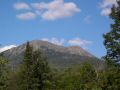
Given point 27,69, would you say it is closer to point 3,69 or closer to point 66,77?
point 3,69

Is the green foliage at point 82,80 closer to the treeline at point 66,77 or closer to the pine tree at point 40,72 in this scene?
the treeline at point 66,77

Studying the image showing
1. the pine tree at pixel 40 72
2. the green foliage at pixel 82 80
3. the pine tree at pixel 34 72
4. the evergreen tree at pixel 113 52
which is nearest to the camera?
the evergreen tree at pixel 113 52

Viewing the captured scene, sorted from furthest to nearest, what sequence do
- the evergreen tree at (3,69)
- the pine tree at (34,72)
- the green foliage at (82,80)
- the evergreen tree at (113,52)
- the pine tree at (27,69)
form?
1. the green foliage at (82,80)
2. the pine tree at (34,72)
3. the pine tree at (27,69)
4. the evergreen tree at (3,69)
5. the evergreen tree at (113,52)

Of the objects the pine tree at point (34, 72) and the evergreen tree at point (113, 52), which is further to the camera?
the pine tree at point (34, 72)

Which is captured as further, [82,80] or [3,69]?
[82,80]

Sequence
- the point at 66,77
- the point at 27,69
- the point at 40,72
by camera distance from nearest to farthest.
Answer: the point at 27,69 < the point at 40,72 < the point at 66,77

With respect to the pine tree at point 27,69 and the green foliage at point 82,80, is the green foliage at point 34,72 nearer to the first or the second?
the pine tree at point 27,69

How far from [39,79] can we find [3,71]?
84.0 feet

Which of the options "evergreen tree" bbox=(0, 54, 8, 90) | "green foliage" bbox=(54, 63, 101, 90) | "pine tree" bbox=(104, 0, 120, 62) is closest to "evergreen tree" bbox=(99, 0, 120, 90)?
"pine tree" bbox=(104, 0, 120, 62)

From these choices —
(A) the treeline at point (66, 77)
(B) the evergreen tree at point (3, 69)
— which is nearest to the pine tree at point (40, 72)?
(A) the treeline at point (66, 77)

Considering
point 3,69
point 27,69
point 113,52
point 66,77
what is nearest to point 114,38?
point 113,52

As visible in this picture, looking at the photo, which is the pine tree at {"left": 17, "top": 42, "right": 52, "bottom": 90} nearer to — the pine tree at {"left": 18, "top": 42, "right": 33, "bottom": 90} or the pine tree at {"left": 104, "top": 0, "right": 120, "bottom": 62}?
the pine tree at {"left": 18, "top": 42, "right": 33, "bottom": 90}

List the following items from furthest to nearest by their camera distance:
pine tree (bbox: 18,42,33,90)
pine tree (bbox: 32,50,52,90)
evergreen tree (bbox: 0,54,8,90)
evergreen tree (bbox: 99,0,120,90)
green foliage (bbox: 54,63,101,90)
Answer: green foliage (bbox: 54,63,101,90), pine tree (bbox: 32,50,52,90), pine tree (bbox: 18,42,33,90), evergreen tree (bbox: 0,54,8,90), evergreen tree (bbox: 99,0,120,90)

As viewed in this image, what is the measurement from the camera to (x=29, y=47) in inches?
2933
